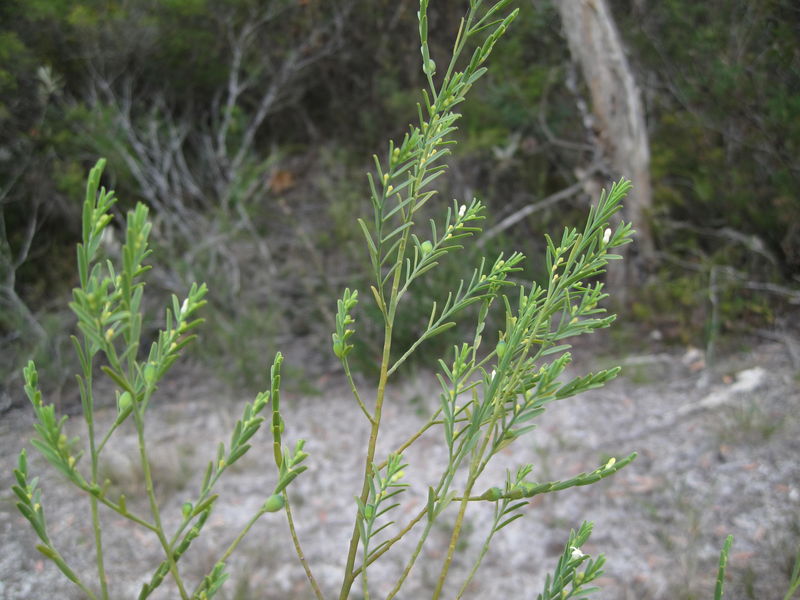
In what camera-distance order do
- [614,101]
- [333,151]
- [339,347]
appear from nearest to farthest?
[339,347] → [614,101] → [333,151]

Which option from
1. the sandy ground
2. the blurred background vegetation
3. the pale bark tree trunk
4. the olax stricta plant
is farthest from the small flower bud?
→ the pale bark tree trunk

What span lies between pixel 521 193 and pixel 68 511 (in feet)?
12.8

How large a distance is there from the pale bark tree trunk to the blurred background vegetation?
4.2 inches

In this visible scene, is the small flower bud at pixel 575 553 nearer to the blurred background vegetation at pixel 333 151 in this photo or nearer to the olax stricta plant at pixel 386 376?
the olax stricta plant at pixel 386 376

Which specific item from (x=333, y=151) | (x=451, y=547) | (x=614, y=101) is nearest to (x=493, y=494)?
(x=451, y=547)

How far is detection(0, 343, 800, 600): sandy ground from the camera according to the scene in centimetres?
225

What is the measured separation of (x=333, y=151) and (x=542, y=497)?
4073mm

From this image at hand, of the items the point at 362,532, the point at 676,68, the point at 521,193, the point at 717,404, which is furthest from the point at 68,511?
the point at 676,68

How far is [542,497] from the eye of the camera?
2752 millimetres

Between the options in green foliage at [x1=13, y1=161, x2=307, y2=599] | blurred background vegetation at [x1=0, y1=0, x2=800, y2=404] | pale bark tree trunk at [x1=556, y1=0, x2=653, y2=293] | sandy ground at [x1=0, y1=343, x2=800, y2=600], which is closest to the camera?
green foliage at [x1=13, y1=161, x2=307, y2=599]

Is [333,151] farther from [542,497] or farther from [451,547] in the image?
[451,547]

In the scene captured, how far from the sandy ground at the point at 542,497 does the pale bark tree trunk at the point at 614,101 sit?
45.4 inches

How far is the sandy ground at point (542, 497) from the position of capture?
88.4 inches

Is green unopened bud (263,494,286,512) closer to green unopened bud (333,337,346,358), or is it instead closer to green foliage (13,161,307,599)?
green foliage (13,161,307,599)
